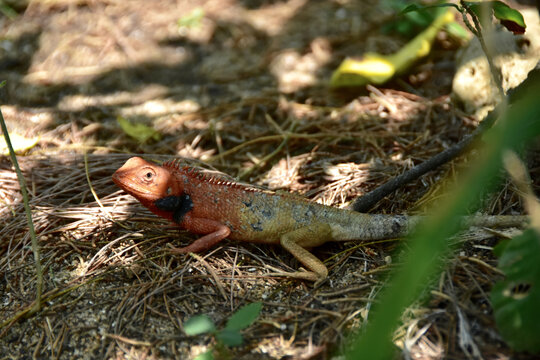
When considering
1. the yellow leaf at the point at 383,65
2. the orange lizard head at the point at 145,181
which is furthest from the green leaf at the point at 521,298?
the yellow leaf at the point at 383,65

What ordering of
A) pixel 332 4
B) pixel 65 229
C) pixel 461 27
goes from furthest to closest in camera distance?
pixel 332 4 < pixel 461 27 < pixel 65 229

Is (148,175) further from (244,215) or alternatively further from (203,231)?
(244,215)

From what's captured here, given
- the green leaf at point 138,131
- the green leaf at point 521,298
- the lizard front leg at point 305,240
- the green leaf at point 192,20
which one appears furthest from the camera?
the green leaf at point 192,20

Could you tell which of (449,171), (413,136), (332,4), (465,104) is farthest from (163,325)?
(332,4)

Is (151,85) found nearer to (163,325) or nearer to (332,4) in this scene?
(332,4)

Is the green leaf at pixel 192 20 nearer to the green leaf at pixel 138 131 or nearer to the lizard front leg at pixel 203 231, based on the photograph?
the green leaf at pixel 138 131

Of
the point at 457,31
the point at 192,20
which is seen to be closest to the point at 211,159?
the point at 192,20
